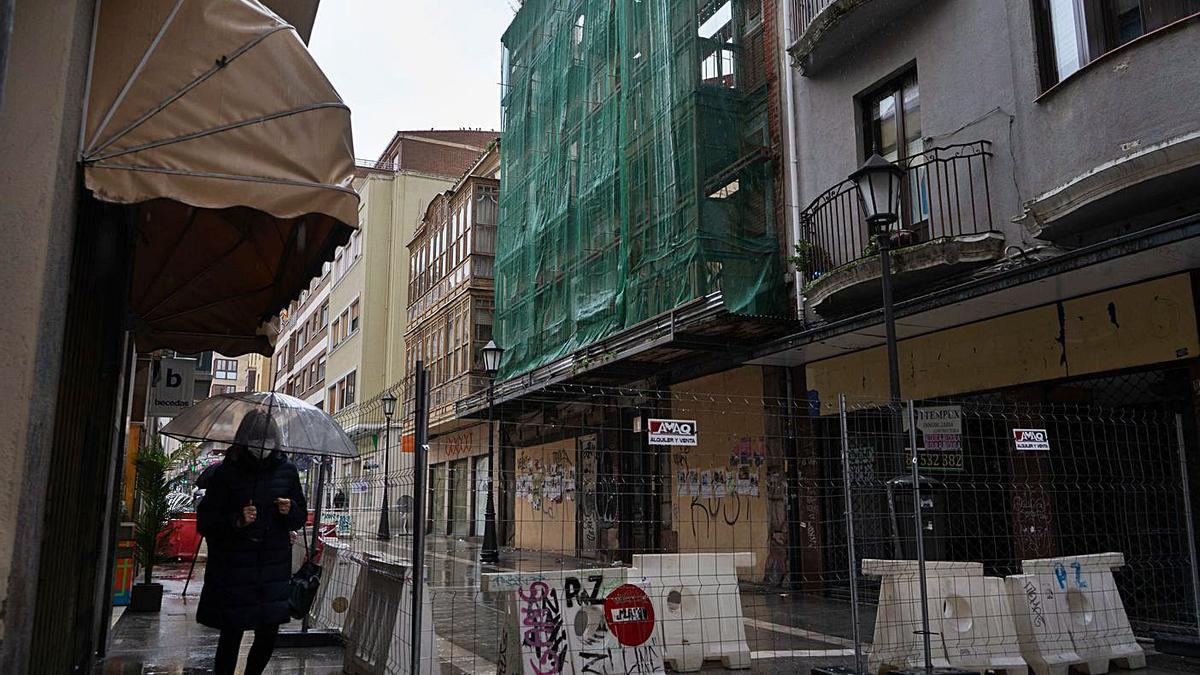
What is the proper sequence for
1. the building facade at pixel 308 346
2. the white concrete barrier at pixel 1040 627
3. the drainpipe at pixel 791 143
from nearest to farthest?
the white concrete barrier at pixel 1040 627 → the drainpipe at pixel 791 143 → the building facade at pixel 308 346

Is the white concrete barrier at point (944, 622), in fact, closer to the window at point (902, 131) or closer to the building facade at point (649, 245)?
the building facade at point (649, 245)

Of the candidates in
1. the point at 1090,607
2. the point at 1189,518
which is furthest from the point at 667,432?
the point at 1189,518

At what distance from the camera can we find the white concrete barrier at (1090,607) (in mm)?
7633

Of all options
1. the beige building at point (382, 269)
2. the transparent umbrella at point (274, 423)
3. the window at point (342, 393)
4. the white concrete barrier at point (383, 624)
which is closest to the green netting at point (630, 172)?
the transparent umbrella at point (274, 423)

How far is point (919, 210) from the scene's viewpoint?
12.5 meters

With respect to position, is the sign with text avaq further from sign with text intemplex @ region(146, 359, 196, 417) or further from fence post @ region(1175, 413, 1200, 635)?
A: sign with text intemplex @ region(146, 359, 196, 417)

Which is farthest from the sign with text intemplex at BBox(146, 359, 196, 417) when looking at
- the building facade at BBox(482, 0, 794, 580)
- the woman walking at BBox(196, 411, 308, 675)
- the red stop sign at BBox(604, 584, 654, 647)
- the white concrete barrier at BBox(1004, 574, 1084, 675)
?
the white concrete barrier at BBox(1004, 574, 1084, 675)

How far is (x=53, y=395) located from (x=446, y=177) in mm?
45763

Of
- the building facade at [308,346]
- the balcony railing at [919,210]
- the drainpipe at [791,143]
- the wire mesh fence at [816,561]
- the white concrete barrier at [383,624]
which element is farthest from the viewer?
the building facade at [308,346]

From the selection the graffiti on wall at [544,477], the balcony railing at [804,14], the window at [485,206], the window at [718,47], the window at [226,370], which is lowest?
the graffiti on wall at [544,477]

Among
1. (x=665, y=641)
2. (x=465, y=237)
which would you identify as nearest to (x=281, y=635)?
(x=665, y=641)

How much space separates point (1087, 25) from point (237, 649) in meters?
10.4

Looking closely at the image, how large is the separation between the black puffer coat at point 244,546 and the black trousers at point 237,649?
13 centimetres

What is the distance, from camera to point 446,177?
1924 inches
